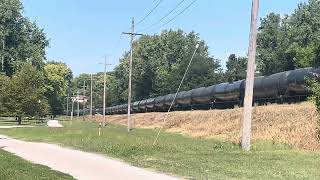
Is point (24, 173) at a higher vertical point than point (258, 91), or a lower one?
lower

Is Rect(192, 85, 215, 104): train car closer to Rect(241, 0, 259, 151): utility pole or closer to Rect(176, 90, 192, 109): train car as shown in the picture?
Rect(176, 90, 192, 109): train car

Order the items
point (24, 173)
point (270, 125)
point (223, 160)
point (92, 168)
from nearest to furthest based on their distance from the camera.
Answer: point (24, 173)
point (92, 168)
point (223, 160)
point (270, 125)

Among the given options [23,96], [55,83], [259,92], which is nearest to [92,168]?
[259,92]

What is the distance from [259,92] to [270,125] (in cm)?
1067

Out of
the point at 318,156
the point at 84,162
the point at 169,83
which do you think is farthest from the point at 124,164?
the point at 169,83

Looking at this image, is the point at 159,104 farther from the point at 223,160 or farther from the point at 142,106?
the point at 223,160

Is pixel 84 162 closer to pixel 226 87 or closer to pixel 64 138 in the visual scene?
pixel 64 138

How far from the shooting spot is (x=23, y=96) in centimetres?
7294

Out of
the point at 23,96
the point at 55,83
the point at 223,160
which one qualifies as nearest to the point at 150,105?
the point at 23,96

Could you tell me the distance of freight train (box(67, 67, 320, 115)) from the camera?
34219 mm

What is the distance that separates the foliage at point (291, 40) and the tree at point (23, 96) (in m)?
37.0

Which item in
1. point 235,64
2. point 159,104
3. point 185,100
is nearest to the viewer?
point 185,100

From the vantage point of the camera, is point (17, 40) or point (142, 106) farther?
point (17, 40)

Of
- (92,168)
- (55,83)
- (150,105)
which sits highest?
(55,83)
